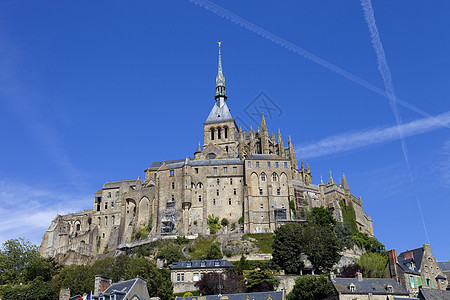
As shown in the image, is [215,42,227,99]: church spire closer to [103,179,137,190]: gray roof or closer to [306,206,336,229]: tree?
[103,179,137,190]: gray roof

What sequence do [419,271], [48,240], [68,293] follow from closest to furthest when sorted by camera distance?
[68,293] < [419,271] < [48,240]

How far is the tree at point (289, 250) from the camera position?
7588 centimetres

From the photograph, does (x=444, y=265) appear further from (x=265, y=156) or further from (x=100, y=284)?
(x=100, y=284)

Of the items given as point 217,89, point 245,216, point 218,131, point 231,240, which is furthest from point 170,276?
point 217,89

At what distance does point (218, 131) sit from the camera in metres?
119

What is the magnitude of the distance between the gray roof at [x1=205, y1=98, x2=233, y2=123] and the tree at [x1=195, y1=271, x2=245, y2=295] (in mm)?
55169

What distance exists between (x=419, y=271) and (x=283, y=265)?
1766 centimetres

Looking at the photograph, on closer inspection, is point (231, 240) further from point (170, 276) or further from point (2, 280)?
point (2, 280)

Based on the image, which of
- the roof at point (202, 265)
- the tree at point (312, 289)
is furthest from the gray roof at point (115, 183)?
the tree at point (312, 289)

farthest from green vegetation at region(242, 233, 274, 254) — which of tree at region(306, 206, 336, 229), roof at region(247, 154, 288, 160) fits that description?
roof at region(247, 154, 288, 160)

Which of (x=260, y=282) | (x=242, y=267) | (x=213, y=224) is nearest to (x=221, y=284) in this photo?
(x=260, y=282)

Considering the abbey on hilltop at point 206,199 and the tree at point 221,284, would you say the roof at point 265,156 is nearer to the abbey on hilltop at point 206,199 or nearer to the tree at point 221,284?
the abbey on hilltop at point 206,199

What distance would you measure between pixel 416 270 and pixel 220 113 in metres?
62.4

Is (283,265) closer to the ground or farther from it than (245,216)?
closer to the ground
